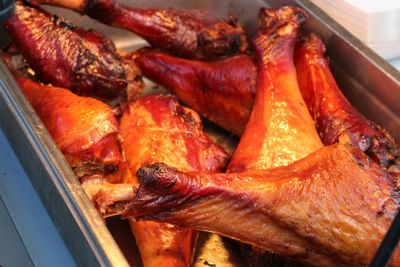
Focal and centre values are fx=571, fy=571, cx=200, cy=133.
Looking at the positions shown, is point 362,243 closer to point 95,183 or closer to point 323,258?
point 323,258

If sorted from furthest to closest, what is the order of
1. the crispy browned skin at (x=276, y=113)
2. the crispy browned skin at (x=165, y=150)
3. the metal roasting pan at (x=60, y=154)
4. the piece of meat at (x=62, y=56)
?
the piece of meat at (x=62, y=56) → the crispy browned skin at (x=276, y=113) → the crispy browned skin at (x=165, y=150) → the metal roasting pan at (x=60, y=154)

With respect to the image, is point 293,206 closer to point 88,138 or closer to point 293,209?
point 293,209

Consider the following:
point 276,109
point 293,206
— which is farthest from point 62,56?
point 293,206

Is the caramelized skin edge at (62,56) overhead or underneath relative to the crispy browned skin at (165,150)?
overhead

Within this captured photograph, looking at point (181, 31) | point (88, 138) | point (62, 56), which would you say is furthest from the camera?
point (181, 31)

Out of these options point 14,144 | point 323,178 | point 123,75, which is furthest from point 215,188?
point 123,75

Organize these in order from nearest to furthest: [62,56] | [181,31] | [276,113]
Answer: [276,113] → [62,56] → [181,31]

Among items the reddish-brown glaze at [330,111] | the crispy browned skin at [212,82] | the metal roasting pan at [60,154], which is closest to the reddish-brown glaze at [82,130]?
the metal roasting pan at [60,154]

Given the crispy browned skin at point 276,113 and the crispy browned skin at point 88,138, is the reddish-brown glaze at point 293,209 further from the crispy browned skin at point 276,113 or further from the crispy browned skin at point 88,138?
the crispy browned skin at point 88,138
